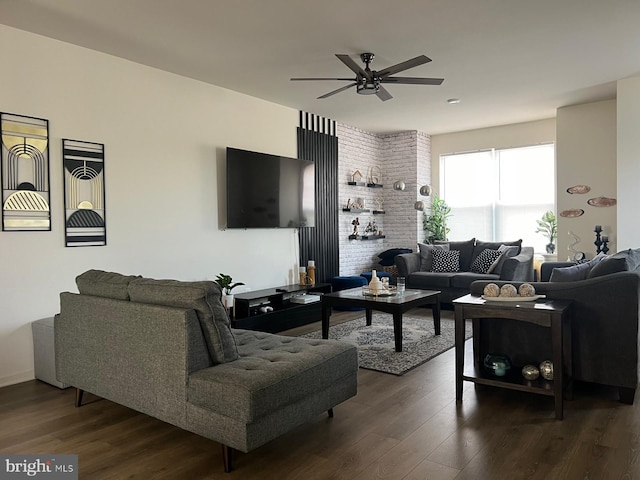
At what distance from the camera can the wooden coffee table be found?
4.39 meters

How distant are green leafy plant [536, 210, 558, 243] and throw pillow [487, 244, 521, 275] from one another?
1.11 meters

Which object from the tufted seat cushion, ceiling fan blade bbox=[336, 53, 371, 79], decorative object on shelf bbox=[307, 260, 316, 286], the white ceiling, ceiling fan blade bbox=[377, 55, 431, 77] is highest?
the white ceiling

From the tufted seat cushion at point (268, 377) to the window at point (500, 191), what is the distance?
5.80 meters

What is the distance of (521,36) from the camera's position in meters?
4.09

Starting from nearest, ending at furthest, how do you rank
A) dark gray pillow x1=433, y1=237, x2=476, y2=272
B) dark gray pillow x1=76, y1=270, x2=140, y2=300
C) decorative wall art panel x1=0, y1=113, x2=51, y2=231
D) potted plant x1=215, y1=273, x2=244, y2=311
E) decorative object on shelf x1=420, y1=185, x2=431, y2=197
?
1. dark gray pillow x1=76, y1=270, x2=140, y2=300
2. decorative wall art panel x1=0, y1=113, x2=51, y2=231
3. potted plant x1=215, y1=273, x2=244, y2=311
4. dark gray pillow x1=433, y1=237, x2=476, y2=272
5. decorative object on shelf x1=420, y1=185, x2=431, y2=197

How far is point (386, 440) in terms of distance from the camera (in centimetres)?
263

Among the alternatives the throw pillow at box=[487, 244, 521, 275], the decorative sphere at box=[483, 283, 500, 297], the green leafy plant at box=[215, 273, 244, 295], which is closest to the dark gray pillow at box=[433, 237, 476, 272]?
the throw pillow at box=[487, 244, 521, 275]

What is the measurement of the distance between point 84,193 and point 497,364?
3617 millimetres

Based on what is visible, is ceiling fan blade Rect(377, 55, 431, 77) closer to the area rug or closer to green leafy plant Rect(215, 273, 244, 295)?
the area rug

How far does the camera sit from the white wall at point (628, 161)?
5.41m

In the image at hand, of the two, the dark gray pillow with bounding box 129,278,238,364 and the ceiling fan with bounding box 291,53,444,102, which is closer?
the dark gray pillow with bounding box 129,278,238,364

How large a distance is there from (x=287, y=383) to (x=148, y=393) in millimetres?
796

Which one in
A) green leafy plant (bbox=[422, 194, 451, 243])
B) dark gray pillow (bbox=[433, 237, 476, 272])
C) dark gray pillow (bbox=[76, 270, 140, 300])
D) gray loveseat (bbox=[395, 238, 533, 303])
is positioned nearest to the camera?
dark gray pillow (bbox=[76, 270, 140, 300])

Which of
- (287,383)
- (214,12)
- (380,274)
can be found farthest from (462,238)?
(287,383)
